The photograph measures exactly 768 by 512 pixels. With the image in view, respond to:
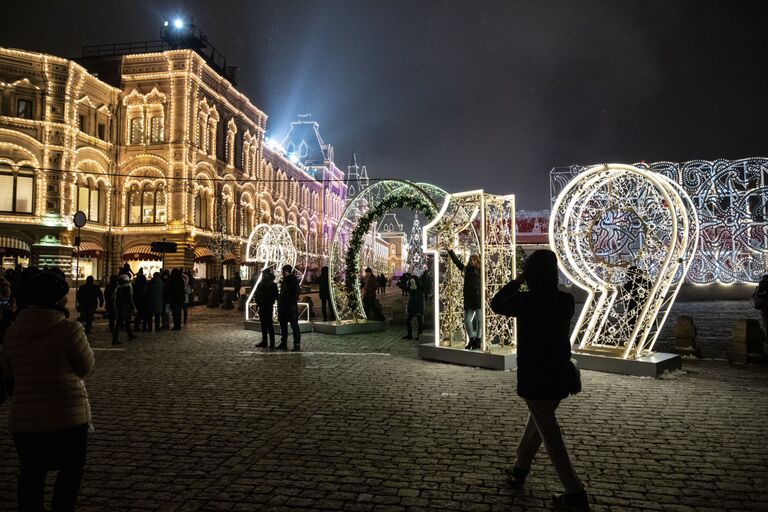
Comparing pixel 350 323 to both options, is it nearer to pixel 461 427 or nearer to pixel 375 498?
pixel 461 427

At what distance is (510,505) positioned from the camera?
3783mm

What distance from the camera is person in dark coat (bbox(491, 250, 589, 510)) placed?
3.66 metres

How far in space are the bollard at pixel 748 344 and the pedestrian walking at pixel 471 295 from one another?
4542 mm

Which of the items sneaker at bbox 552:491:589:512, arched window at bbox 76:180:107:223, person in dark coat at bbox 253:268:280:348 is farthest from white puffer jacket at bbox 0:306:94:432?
arched window at bbox 76:180:107:223

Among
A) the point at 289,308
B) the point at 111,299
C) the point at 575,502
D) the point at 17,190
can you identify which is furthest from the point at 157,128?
the point at 575,502

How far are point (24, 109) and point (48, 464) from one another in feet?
111

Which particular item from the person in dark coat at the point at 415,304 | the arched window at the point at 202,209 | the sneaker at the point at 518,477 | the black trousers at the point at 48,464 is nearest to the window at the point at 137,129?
the arched window at the point at 202,209

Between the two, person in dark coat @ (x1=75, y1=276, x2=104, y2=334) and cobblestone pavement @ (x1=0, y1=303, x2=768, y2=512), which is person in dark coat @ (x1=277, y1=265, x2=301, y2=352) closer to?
cobblestone pavement @ (x1=0, y1=303, x2=768, y2=512)

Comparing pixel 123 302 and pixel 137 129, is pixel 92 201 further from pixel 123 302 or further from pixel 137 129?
pixel 123 302

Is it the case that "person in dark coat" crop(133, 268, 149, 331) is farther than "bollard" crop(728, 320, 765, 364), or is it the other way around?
"person in dark coat" crop(133, 268, 149, 331)

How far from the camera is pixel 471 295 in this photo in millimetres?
9898

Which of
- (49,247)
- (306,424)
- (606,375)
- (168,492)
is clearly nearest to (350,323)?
(606,375)

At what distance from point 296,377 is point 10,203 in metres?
29.1

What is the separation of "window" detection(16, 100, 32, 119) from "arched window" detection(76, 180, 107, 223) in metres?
4.73
